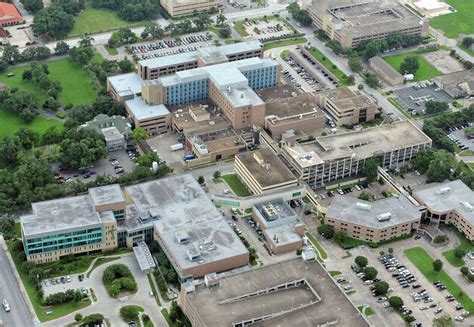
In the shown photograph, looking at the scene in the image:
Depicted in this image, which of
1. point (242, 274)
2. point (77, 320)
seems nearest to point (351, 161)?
point (242, 274)

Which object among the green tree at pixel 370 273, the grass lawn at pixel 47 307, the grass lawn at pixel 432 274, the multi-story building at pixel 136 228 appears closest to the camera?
the grass lawn at pixel 47 307

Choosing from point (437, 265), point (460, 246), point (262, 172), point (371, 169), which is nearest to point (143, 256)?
point (262, 172)

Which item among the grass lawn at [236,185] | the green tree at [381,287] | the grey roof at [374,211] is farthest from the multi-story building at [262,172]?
the green tree at [381,287]

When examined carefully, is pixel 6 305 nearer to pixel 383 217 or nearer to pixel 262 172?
pixel 262 172

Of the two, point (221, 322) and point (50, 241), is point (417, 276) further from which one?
point (50, 241)

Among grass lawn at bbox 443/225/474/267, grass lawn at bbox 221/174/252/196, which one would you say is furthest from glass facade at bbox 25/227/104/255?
grass lawn at bbox 443/225/474/267

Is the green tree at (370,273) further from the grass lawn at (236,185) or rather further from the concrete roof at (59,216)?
the concrete roof at (59,216)
